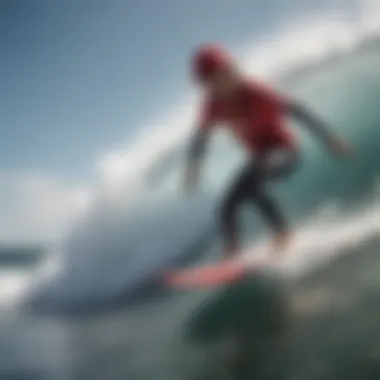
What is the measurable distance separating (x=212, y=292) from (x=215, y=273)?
31 millimetres

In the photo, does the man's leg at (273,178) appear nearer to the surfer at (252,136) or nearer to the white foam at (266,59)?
the surfer at (252,136)

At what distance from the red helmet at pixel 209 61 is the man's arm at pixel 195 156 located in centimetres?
10

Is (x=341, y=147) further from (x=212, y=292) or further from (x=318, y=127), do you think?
(x=212, y=292)

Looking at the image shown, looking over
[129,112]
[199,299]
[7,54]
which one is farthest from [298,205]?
[7,54]

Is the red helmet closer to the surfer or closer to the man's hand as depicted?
the surfer

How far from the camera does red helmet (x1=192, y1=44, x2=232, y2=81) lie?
1.43 m

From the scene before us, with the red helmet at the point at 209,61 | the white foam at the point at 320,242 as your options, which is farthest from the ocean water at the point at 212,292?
the red helmet at the point at 209,61

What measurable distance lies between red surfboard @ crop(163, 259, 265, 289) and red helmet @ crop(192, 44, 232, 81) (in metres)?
0.31

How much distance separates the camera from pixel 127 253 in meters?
1.41

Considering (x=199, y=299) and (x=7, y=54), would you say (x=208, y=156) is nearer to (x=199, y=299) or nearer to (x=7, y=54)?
(x=199, y=299)

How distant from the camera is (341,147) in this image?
1407 millimetres

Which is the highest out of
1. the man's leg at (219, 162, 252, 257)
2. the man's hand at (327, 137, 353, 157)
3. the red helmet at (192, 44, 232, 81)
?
the red helmet at (192, 44, 232, 81)

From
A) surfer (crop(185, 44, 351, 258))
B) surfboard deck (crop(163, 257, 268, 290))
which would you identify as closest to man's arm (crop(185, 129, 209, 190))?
surfer (crop(185, 44, 351, 258))

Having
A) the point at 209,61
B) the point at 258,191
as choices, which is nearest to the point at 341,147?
the point at 258,191
